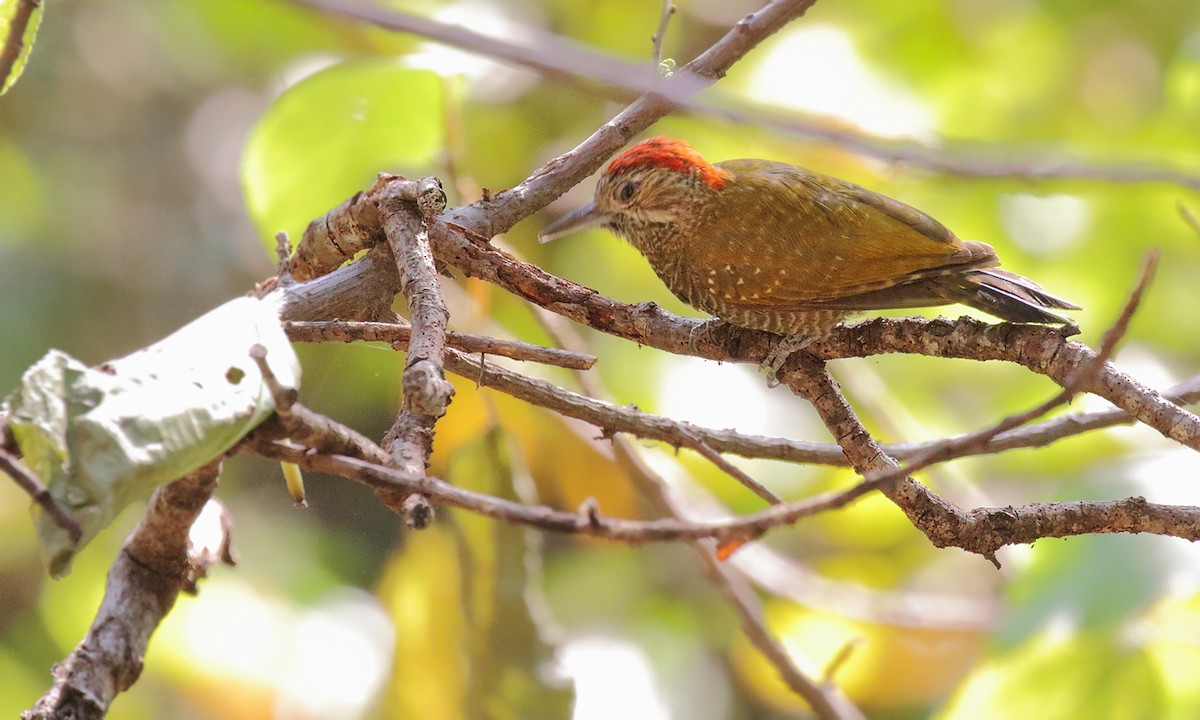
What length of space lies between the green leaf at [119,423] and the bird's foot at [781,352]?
99cm

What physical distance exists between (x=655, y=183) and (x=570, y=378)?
0.76 m

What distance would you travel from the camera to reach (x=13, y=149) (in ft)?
17.4

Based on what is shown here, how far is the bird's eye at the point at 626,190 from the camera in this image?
2.86m

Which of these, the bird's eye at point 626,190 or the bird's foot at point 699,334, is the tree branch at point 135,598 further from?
the bird's eye at point 626,190

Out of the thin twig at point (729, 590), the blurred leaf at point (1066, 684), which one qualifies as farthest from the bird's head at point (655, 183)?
the blurred leaf at point (1066, 684)

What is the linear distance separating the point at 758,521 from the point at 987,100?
4.06 metres

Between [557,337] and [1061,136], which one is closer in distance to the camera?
[557,337]

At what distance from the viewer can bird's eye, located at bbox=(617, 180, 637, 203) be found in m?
2.86

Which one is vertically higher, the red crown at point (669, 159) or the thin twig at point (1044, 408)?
the red crown at point (669, 159)

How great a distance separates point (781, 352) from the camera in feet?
6.75

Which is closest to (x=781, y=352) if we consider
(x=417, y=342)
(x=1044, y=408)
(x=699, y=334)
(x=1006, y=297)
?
(x=699, y=334)

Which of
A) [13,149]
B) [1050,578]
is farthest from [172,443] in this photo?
[13,149]

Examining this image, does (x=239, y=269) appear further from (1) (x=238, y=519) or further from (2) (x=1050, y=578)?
(2) (x=1050, y=578)

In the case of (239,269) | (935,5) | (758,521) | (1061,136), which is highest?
(935,5)
